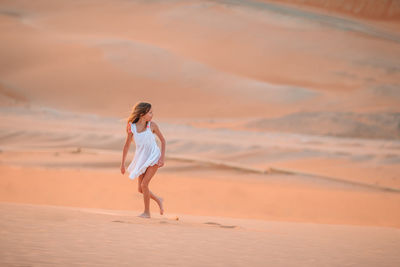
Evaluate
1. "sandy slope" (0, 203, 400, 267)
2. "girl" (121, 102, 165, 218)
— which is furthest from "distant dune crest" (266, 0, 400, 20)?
"sandy slope" (0, 203, 400, 267)

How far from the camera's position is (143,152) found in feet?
19.7

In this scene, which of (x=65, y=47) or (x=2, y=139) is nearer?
(x=2, y=139)

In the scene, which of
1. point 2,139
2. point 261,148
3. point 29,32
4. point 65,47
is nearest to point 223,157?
point 261,148

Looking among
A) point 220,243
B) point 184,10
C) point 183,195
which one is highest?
point 184,10

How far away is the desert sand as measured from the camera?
4.64 metres

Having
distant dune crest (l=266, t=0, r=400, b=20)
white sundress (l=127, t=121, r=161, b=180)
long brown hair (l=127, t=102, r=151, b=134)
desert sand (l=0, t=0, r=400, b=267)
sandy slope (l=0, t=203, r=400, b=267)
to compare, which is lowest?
sandy slope (l=0, t=203, r=400, b=267)

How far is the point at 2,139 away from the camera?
1462 cm

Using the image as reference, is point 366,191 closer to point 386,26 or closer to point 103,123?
point 103,123

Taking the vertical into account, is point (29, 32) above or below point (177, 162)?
above

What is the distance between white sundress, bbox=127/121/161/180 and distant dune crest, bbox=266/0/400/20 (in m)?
50.3

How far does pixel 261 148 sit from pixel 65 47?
59.3 ft

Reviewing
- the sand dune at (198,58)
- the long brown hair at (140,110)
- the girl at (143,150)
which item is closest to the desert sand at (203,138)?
the sand dune at (198,58)

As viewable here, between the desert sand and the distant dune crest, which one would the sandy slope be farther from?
the distant dune crest

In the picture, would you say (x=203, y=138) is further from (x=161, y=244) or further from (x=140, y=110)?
(x=161, y=244)
